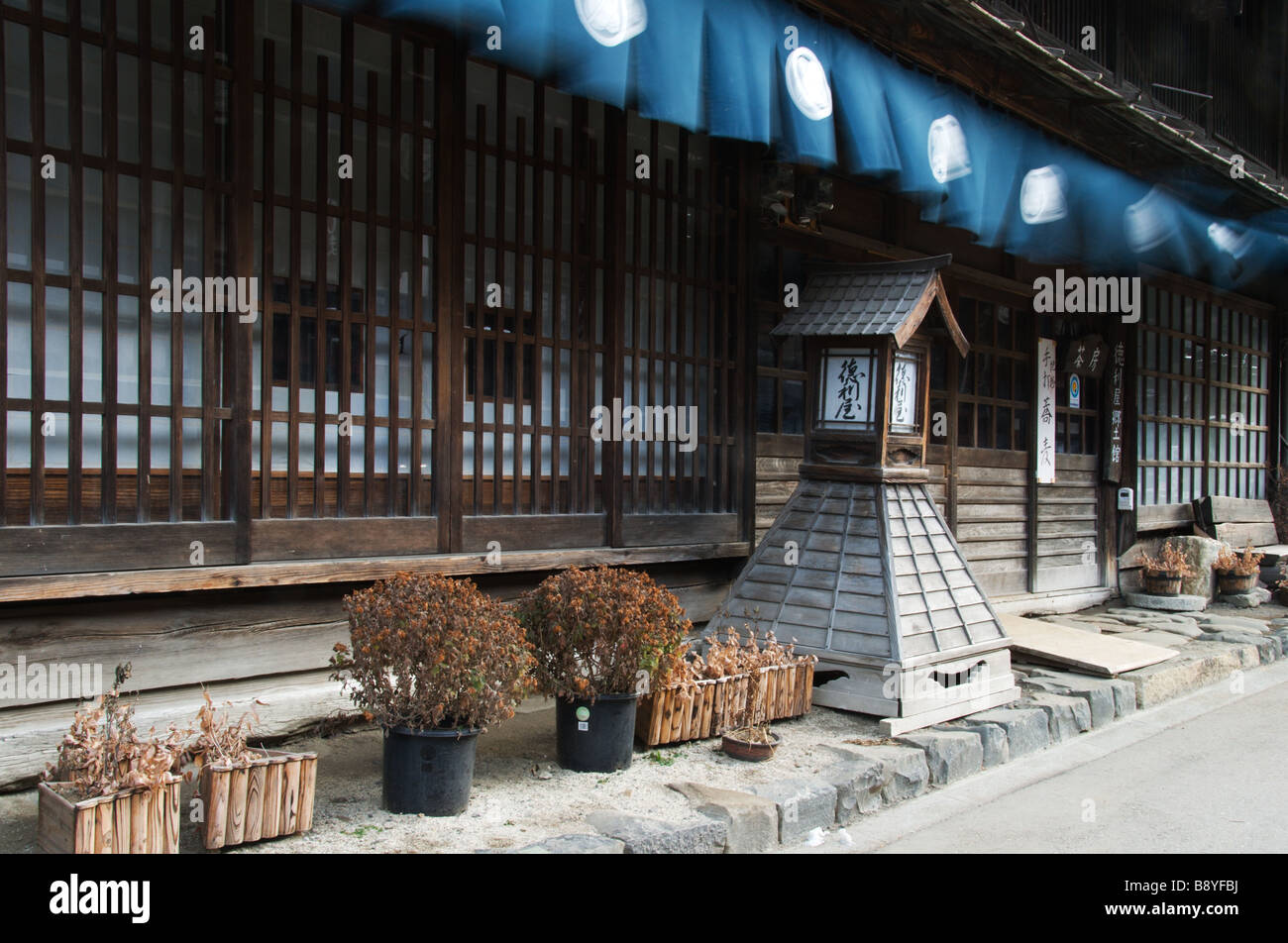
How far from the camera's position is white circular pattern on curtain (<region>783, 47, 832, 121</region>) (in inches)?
275

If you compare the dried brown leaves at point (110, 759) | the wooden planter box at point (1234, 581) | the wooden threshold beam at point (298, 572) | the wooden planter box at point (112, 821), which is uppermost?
the wooden threshold beam at point (298, 572)

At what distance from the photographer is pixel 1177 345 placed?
15.2 m

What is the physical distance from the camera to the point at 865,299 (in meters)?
7.70

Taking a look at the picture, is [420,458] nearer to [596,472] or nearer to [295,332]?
[295,332]

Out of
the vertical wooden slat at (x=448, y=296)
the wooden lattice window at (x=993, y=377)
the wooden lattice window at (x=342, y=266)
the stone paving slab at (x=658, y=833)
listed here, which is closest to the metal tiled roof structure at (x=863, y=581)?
the vertical wooden slat at (x=448, y=296)

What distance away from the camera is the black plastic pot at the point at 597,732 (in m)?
5.65

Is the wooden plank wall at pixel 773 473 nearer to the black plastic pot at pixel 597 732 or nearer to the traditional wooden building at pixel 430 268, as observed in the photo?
the traditional wooden building at pixel 430 268

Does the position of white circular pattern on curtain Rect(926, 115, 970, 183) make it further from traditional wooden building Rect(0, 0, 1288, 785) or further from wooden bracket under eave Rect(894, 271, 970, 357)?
wooden bracket under eave Rect(894, 271, 970, 357)

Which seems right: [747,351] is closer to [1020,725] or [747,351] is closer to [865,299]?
[865,299]

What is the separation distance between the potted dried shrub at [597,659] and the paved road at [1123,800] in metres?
1.26

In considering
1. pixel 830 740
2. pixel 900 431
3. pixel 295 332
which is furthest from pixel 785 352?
pixel 295 332

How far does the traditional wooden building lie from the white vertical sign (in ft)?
5.74

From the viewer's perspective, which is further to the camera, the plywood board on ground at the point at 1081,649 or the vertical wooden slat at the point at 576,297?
the plywood board on ground at the point at 1081,649

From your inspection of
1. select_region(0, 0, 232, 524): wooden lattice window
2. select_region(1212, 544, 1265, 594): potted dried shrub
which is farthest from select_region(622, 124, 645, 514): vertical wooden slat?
select_region(1212, 544, 1265, 594): potted dried shrub
